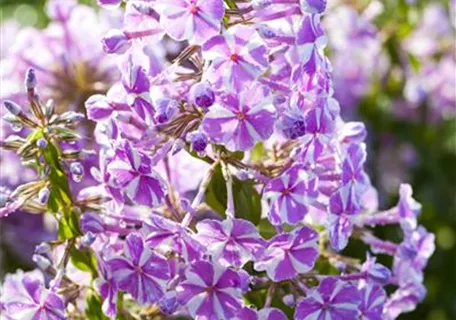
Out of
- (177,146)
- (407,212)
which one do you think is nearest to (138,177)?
(177,146)

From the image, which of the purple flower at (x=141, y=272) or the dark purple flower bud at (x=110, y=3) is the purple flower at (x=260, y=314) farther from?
the dark purple flower bud at (x=110, y=3)

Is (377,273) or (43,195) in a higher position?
(43,195)

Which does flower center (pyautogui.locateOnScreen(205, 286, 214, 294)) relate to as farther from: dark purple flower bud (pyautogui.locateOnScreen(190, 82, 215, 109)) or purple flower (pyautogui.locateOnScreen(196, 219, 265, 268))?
dark purple flower bud (pyautogui.locateOnScreen(190, 82, 215, 109))

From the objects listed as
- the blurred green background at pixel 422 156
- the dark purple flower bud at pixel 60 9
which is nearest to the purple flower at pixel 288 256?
the dark purple flower bud at pixel 60 9

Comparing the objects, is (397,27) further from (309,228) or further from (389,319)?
(309,228)

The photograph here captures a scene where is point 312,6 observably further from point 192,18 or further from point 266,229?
point 266,229

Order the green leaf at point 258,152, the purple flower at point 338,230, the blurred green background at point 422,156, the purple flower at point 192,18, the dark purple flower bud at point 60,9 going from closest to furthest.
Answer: the purple flower at point 192,18, the purple flower at point 338,230, the green leaf at point 258,152, the dark purple flower bud at point 60,9, the blurred green background at point 422,156
